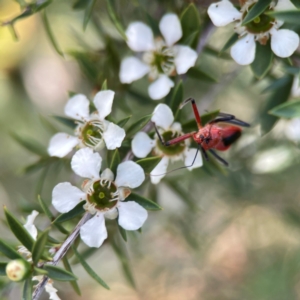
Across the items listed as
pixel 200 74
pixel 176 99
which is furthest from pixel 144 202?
pixel 200 74

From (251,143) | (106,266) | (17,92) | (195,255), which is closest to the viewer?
(251,143)

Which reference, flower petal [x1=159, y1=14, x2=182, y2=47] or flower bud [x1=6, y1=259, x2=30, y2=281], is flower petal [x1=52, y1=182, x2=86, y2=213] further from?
flower petal [x1=159, y1=14, x2=182, y2=47]

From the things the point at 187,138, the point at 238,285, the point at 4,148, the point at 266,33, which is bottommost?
the point at 238,285

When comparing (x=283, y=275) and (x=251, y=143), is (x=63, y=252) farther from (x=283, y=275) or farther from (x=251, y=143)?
(x=283, y=275)

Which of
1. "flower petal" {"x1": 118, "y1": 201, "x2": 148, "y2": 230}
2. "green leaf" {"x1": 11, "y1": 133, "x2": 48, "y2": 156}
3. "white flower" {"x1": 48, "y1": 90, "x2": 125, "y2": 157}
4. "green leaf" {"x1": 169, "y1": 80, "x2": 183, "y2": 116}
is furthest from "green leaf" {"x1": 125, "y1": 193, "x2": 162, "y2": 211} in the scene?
"green leaf" {"x1": 11, "y1": 133, "x2": 48, "y2": 156}

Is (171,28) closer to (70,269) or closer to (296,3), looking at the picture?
(296,3)

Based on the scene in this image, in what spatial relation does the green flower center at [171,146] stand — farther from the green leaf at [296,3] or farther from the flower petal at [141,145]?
the green leaf at [296,3]

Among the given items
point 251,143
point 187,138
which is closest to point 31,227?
point 187,138
